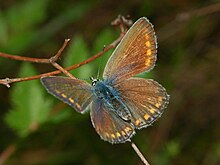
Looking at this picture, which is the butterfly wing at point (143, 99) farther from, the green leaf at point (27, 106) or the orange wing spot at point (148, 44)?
the green leaf at point (27, 106)

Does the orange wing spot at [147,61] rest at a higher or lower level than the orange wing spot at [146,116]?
higher

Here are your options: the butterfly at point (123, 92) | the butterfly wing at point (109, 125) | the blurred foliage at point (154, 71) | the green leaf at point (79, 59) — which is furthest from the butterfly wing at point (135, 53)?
the blurred foliage at point (154, 71)

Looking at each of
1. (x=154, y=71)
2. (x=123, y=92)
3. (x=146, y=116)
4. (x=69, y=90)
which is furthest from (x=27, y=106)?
(x=154, y=71)

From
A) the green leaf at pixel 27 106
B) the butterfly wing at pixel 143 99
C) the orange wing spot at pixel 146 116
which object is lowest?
the orange wing spot at pixel 146 116

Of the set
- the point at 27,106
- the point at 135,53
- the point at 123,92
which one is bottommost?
the point at 123,92

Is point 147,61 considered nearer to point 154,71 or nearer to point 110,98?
point 110,98

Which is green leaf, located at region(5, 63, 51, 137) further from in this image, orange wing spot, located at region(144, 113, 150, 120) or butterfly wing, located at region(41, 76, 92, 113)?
orange wing spot, located at region(144, 113, 150, 120)
